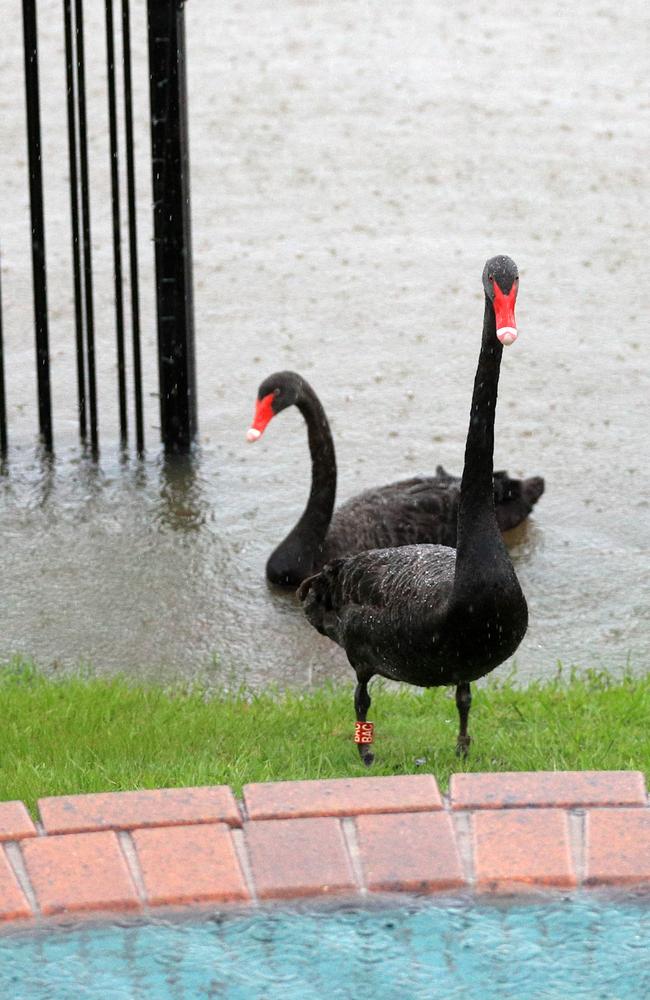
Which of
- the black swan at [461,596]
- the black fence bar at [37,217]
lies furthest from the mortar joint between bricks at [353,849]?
the black fence bar at [37,217]

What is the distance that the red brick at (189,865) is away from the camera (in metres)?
3.21

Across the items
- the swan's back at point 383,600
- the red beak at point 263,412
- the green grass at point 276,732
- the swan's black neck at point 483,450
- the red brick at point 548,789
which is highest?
the swan's black neck at point 483,450

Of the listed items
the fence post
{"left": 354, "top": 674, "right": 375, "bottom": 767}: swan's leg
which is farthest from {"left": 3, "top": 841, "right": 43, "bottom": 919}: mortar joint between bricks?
the fence post

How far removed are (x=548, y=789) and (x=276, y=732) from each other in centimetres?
123

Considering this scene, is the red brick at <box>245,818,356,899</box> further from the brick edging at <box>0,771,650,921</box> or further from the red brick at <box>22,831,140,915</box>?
the red brick at <box>22,831,140,915</box>

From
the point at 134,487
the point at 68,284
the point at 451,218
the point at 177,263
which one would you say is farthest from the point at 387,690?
the point at 451,218

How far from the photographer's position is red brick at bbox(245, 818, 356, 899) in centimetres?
324

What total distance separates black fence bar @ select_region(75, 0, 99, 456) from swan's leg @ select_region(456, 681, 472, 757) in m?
→ 3.08

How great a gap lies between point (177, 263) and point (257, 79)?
550 centimetres

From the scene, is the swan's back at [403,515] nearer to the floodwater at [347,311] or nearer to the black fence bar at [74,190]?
the floodwater at [347,311]

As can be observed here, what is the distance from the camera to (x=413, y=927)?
3195mm

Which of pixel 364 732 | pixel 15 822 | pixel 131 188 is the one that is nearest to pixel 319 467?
pixel 131 188

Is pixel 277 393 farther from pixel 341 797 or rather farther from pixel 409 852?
pixel 409 852

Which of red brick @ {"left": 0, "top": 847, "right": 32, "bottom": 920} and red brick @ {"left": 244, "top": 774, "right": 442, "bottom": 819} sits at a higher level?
red brick @ {"left": 244, "top": 774, "right": 442, "bottom": 819}
